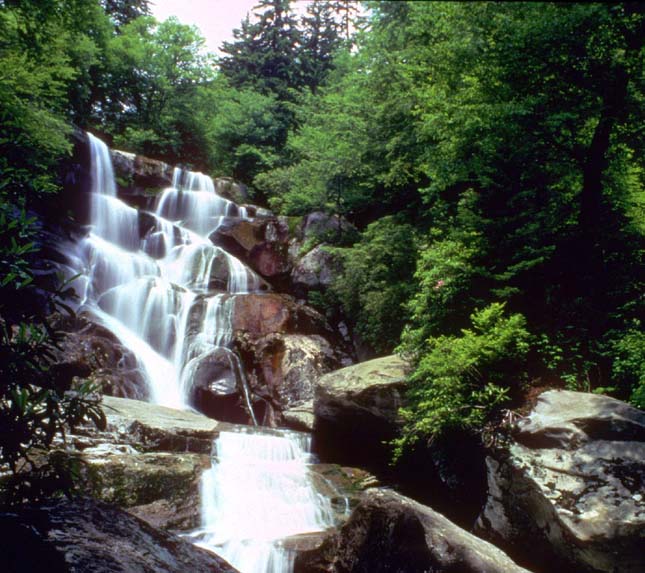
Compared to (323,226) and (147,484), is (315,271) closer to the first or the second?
(323,226)

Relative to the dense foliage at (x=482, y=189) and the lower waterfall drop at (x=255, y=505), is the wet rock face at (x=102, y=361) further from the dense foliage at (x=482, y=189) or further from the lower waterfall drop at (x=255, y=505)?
the lower waterfall drop at (x=255, y=505)

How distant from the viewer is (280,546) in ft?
21.0

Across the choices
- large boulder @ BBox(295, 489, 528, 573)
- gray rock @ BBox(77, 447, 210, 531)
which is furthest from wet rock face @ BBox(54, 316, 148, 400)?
large boulder @ BBox(295, 489, 528, 573)

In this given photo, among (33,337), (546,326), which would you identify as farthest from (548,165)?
(33,337)

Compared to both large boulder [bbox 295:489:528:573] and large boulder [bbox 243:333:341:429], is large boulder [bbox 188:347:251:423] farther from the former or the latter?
large boulder [bbox 295:489:528:573]

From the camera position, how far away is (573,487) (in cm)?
496

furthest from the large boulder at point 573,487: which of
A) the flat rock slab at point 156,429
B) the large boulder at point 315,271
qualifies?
the large boulder at point 315,271

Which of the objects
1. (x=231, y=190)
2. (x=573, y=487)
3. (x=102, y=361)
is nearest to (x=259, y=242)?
(x=231, y=190)

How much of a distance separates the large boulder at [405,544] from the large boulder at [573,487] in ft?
2.23

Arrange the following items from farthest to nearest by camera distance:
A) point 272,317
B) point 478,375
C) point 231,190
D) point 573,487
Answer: point 231,190, point 272,317, point 478,375, point 573,487

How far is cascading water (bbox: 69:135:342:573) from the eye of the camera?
23.3 feet

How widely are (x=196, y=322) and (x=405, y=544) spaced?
35.9 feet

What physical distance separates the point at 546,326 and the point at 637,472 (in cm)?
277

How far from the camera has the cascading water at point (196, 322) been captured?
7.10 meters
